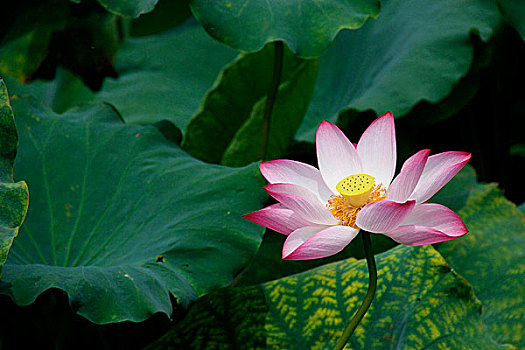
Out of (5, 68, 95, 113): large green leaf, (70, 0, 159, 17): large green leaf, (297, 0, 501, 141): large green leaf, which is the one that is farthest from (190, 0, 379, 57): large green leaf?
(5, 68, 95, 113): large green leaf

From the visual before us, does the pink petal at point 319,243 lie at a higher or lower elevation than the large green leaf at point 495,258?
higher

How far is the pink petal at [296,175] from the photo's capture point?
0.62 meters

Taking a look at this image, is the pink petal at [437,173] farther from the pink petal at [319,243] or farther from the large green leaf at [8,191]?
the large green leaf at [8,191]

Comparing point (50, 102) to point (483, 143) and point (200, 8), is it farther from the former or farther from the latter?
point (483, 143)

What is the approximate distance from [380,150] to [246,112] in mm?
781

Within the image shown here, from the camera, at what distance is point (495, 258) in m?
1.00

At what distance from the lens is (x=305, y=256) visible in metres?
0.52

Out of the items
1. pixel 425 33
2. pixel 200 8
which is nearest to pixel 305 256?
pixel 200 8

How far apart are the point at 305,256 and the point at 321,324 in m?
0.31

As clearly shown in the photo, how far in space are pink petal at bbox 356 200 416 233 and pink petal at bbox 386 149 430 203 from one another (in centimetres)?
3

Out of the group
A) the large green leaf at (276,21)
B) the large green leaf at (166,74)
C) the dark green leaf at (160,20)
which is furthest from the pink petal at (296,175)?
the dark green leaf at (160,20)

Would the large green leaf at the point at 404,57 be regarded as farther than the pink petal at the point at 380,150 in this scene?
Yes

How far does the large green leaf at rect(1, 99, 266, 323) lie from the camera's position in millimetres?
705

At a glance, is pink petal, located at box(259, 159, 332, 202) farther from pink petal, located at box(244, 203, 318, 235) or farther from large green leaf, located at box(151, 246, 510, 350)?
large green leaf, located at box(151, 246, 510, 350)
